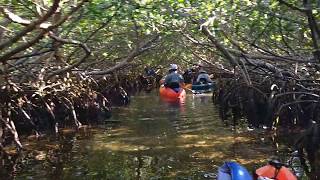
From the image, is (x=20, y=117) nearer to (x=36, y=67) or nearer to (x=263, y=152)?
(x=36, y=67)

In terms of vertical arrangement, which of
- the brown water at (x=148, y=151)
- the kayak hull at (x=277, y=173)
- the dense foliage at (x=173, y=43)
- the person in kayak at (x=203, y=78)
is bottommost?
the brown water at (x=148, y=151)

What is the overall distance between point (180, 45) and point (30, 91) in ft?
12.8

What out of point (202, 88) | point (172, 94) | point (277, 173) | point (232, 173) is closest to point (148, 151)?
point (232, 173)

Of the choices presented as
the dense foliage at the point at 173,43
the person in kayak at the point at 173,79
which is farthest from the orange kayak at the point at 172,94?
the dense foliage at the point at 173,43

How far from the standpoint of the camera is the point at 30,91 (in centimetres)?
792

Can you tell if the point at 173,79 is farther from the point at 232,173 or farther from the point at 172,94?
the point at 232,173

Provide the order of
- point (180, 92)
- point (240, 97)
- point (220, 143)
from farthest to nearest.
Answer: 1. point (180, 92)
2. point (240, 97)
3. point (220, 143)

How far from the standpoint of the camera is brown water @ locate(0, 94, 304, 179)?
613cm

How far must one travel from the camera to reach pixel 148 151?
7.35 meters

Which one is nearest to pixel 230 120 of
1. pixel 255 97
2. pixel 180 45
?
pixel 255 97

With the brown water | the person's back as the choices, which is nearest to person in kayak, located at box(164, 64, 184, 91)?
the person's back

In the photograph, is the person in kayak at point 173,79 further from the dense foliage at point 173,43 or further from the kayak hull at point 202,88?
the dense foliage at point 173,43

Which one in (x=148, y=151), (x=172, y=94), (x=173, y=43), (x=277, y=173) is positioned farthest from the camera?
(x=172, y=94)

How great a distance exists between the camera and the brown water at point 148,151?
6.13 metres
